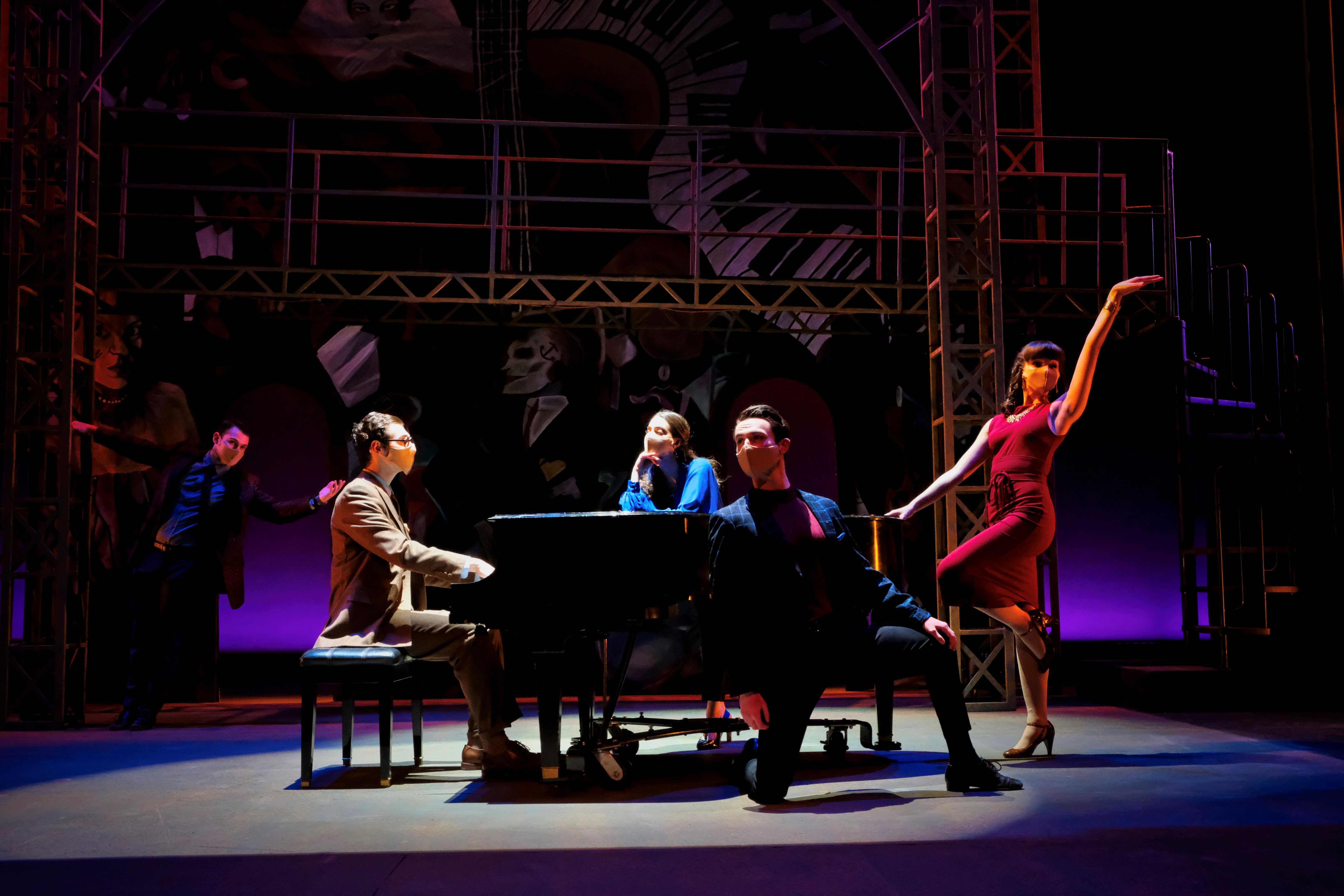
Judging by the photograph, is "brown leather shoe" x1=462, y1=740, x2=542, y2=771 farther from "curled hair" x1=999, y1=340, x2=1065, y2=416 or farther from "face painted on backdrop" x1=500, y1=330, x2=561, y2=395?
"face painted on backdrop" x1=500, y1=330, x2=561, y2=395

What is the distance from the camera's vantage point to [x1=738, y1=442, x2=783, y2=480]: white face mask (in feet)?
10.8

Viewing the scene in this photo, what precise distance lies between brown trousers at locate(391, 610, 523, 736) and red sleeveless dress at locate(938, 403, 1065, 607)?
1689 mm

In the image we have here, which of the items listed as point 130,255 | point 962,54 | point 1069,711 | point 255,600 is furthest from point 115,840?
point 962,54

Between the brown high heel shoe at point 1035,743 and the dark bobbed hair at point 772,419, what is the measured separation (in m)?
1.64

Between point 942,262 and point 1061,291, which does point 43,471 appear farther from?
point 1061,291

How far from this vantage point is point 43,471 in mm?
5949

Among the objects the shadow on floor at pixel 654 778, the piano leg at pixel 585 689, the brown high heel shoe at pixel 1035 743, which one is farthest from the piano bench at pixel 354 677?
the brown high heel shoe at pixel 1035 743

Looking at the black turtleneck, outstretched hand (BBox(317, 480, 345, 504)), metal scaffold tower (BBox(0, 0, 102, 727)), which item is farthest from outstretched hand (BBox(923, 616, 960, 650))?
metal scaffold tower (BBox(0, 0, 102, 727))

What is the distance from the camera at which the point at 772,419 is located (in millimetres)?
3297

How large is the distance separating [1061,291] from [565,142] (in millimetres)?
3814

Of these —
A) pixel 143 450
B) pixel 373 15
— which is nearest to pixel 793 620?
pixel 143 450

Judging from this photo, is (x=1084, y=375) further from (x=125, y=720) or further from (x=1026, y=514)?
(x=125, y=720)

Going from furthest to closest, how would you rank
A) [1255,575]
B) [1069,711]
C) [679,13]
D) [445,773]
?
1. [679,13]
2. [1255,575]
3. [1069,711]
4. [445,773]

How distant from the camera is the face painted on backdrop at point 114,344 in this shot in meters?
7.45
